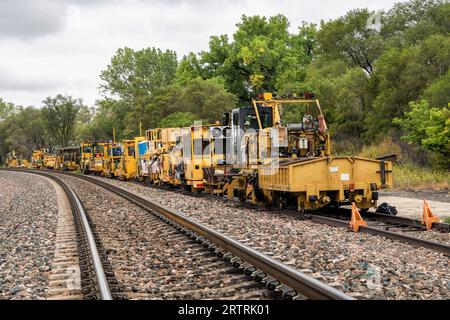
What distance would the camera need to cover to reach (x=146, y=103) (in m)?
59.5

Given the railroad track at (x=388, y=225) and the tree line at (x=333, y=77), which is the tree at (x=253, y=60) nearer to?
the tree line at (x=333, y=77)

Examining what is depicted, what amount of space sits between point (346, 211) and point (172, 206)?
5.34 metres

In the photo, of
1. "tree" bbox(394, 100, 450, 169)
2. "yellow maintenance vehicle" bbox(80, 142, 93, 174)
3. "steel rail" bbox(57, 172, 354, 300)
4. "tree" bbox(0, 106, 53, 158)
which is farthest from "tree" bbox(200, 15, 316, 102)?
"tree" bbox(0, 106, 53, 158)

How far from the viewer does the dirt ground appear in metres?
14.3

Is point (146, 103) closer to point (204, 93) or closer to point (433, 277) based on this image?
point (204, 93)

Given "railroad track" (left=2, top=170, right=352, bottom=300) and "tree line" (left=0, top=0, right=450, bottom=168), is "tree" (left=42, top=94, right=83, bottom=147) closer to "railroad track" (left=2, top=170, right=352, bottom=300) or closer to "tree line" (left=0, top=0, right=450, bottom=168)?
"tree line" (left=0, top=0, right=450, bottom=168)

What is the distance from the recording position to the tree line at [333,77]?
31.5 m

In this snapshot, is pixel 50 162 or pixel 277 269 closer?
pixel 277 269

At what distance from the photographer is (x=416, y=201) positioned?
56.1 ft

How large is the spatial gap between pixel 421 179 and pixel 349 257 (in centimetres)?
1519

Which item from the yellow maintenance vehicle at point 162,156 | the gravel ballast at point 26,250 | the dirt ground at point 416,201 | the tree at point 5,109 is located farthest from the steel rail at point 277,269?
the tree at point 5,109

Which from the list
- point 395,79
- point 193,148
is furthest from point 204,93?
point 193,148

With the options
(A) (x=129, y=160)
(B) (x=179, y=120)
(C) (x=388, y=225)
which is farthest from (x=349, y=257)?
(B) (x=179, y=120)

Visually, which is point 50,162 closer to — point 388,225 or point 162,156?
point 162,156
